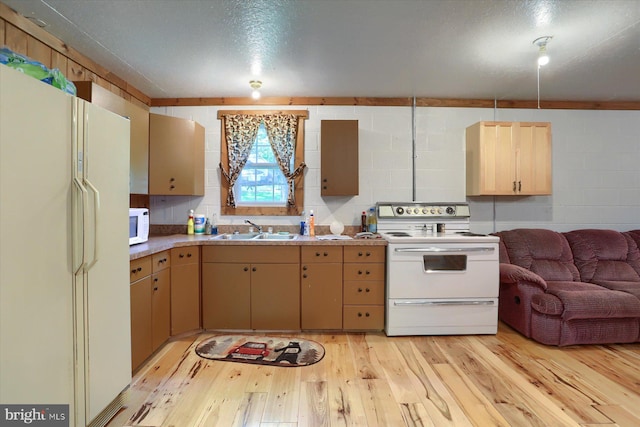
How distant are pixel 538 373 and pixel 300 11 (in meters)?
2.94

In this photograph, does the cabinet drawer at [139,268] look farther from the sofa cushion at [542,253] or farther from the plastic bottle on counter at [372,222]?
the sofa cushion at [542,253]

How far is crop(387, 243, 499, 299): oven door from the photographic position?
2695 millimetres

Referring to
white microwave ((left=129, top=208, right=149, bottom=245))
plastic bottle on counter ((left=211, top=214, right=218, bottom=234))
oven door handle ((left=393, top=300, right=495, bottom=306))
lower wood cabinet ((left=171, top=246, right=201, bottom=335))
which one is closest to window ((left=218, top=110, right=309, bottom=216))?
plastic bottle on counter ((left=211, top=214, right=218, bottom=234))

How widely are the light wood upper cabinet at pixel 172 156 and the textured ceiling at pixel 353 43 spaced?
422 millimetres

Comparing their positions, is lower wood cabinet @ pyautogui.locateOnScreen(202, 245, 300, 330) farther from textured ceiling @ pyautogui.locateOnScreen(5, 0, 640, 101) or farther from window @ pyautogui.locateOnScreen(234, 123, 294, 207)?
textured ceiling @ pyautogui.locateOnScreen(5, 0, 640, 101)

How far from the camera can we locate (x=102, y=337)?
1.57m

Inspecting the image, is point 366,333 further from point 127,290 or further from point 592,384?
point 127,290

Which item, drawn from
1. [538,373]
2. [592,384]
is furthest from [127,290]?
[592,384]

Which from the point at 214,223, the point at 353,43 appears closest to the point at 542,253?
the point at 353,43

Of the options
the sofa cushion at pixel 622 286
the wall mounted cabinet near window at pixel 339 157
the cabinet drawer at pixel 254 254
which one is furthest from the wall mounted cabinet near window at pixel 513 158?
the cabinet drawer at pixel 254 254

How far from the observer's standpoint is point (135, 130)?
2531mm

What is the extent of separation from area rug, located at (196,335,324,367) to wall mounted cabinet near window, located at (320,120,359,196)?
150cm

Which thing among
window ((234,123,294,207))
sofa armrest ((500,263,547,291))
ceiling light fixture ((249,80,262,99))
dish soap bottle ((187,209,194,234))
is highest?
ceiling light fixture ((249,80,262,99))

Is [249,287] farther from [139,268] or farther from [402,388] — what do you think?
[402,388]
